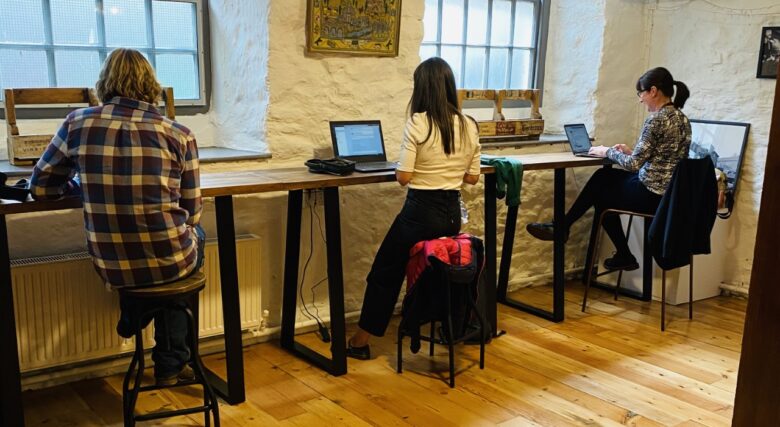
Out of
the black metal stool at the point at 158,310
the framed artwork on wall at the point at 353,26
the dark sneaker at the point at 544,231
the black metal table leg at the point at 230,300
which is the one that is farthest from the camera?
the dark sneaker at the point at 544,231

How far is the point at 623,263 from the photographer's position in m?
4.27

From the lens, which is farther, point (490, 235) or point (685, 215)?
point (685, 215)

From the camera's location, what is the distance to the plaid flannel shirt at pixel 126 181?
2246 mm

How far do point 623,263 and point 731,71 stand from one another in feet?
4.42

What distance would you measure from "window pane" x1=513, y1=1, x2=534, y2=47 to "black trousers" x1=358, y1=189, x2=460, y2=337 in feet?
6.49

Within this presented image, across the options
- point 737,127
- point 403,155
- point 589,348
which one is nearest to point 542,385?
point 589,348

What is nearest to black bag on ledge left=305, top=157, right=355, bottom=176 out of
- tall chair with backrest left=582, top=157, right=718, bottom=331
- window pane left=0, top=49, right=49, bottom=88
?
window pane left=0, top=49, right=49, bottom=88

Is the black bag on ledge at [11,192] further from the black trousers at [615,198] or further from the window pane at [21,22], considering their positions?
the black trousers at [615,198]

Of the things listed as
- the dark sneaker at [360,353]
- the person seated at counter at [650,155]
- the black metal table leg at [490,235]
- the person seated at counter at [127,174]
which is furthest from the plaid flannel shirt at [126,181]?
the person seated at counter at [650,155]

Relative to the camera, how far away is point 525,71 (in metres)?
4.88

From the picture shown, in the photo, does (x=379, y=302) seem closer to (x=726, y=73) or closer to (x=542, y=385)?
(x=542, y=385)

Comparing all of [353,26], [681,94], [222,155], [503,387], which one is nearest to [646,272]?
[681,94]

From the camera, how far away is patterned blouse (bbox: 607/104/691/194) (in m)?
3.80

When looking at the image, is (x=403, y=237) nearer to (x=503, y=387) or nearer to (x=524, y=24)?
(x=503, y=387)
